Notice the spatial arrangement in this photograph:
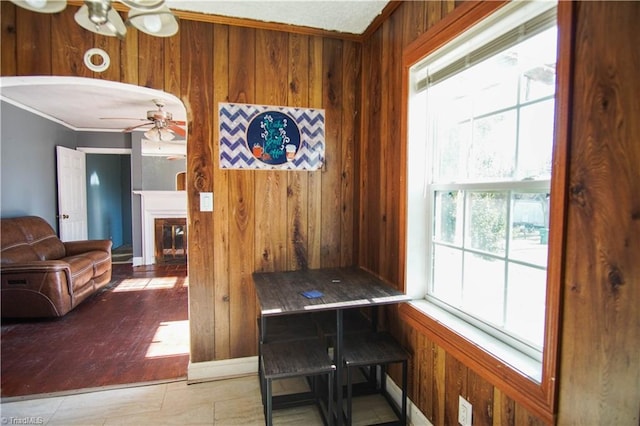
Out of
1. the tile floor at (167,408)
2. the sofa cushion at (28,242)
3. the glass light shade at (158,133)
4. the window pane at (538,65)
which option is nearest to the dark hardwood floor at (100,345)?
the tile floor at (167,408)

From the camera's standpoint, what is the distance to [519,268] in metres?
1.28

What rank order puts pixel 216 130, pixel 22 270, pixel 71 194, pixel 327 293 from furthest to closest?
1. pixel 71 194
2. pixel 22 270
3. pixel 216 130
4. pixel 327 293

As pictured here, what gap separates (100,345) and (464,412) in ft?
9.20

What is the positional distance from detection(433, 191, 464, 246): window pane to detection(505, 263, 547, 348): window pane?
37cm

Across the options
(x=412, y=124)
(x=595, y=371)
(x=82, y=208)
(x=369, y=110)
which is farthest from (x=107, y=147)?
(x=595, y=371)

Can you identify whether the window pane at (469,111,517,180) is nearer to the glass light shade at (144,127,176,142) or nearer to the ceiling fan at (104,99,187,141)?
the ceiling fan at (104,99,187,141)

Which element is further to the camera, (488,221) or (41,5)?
(488,221)

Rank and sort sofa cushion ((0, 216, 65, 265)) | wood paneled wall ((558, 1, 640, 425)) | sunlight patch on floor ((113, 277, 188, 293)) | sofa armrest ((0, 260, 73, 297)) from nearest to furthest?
wood paneled wall ((558, 1, 640, 425)), sofa armrest ((0, 260, 73, 297)), sofa cushion ((0, 216, 65, 265)), sunlight patch on floor ((113, 277, 188, 293))

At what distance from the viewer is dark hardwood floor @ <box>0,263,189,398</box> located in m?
2.26

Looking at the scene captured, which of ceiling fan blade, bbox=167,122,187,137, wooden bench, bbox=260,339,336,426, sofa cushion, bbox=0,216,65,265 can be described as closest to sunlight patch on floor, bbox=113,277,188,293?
sofa cushion, bbox=0,216,65,265

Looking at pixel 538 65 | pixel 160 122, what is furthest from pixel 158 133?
pixel 538 65

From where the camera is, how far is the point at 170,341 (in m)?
2.85

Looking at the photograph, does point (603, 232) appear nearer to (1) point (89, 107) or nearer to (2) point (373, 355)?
(2) point (373, 355)

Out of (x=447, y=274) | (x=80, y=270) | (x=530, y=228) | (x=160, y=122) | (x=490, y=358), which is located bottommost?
(x=80, y=270)
